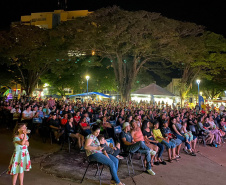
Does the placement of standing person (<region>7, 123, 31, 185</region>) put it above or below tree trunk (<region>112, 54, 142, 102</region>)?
below

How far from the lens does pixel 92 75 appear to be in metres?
31.4

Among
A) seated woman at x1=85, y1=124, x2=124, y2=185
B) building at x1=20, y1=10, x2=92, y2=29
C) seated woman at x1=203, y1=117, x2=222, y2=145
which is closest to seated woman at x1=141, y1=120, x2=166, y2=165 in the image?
seated woman at x1=85, y1=124, x2=124, y2=185

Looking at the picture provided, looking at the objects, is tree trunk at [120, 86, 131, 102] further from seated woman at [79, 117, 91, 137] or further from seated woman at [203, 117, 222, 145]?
seated woman at [79, 117, 91, 137]

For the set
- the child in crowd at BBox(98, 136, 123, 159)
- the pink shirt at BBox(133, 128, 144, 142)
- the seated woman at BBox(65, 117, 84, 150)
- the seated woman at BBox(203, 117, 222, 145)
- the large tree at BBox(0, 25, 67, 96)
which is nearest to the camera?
the child in crowd at BBox(98, 136, 123, 159)

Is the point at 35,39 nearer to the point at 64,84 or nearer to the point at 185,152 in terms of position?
the point at 64,84

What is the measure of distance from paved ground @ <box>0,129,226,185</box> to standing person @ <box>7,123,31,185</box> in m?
0.65

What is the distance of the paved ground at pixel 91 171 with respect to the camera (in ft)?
15.7

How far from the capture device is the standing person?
3916 mm

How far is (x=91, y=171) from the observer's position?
5395 millimetres

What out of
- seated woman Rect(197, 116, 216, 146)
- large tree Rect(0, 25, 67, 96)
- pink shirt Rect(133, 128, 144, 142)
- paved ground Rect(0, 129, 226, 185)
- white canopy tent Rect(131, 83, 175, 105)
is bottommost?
paved ground Rect(0, 129, 226, 185)

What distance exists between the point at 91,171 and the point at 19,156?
2081mm

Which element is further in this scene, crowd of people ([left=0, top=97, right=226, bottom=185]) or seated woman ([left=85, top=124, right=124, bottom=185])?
crowd of people ([left=0, top=97, right=226, bottom=185])

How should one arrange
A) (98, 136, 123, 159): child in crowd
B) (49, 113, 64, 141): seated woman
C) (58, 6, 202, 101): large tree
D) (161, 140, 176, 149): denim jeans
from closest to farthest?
(98, 136, 123, 159): child in crowd, (161, 140, 176, 149): denim jeans, (49, 113, 64, 141): seated woman, (58, 6, 202, 101): large tree

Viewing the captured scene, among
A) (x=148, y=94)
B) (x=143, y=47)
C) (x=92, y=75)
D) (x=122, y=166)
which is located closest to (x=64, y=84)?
(x=92, y=75)
